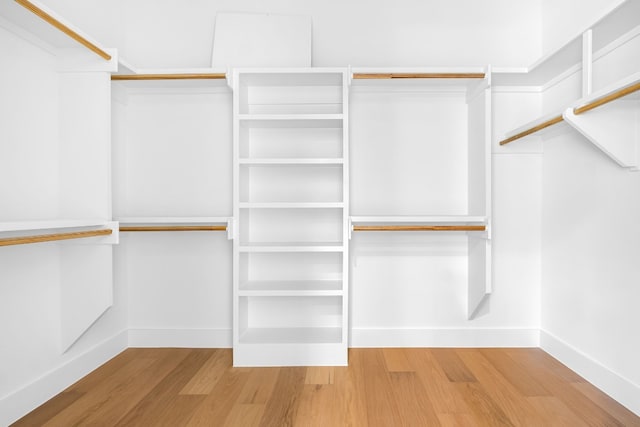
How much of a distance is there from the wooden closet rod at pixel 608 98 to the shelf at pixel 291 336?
1544mm

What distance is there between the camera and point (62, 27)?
1589mm

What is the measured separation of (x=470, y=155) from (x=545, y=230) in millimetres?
617

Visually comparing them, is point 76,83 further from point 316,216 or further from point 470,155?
point 470,155

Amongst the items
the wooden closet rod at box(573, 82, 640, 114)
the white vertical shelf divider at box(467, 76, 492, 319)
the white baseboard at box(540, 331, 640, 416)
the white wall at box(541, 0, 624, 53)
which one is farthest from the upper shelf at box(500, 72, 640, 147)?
the white baseboard at box(540, 331, 640, 416)

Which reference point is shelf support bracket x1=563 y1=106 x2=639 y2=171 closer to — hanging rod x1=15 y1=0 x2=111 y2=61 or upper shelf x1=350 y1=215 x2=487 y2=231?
upper shelf x1=350 y1=215 x2=487 y2=231

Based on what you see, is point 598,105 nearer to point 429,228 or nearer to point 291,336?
point 429,228

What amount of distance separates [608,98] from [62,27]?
2.00 m

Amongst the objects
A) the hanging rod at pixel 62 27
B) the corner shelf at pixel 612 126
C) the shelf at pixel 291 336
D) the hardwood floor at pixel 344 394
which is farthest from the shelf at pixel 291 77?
the hardwood floor at pixel 344 394

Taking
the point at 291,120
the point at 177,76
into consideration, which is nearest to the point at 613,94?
the point at 291,120

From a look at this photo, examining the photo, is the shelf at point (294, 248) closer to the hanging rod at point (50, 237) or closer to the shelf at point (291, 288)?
the shelf at point (291, 288)

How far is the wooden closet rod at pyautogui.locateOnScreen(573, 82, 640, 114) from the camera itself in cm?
129

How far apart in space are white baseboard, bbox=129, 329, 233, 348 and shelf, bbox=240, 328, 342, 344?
20 cm

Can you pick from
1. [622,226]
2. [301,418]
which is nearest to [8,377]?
[301,418]

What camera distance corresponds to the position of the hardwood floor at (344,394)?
1.65 metres
